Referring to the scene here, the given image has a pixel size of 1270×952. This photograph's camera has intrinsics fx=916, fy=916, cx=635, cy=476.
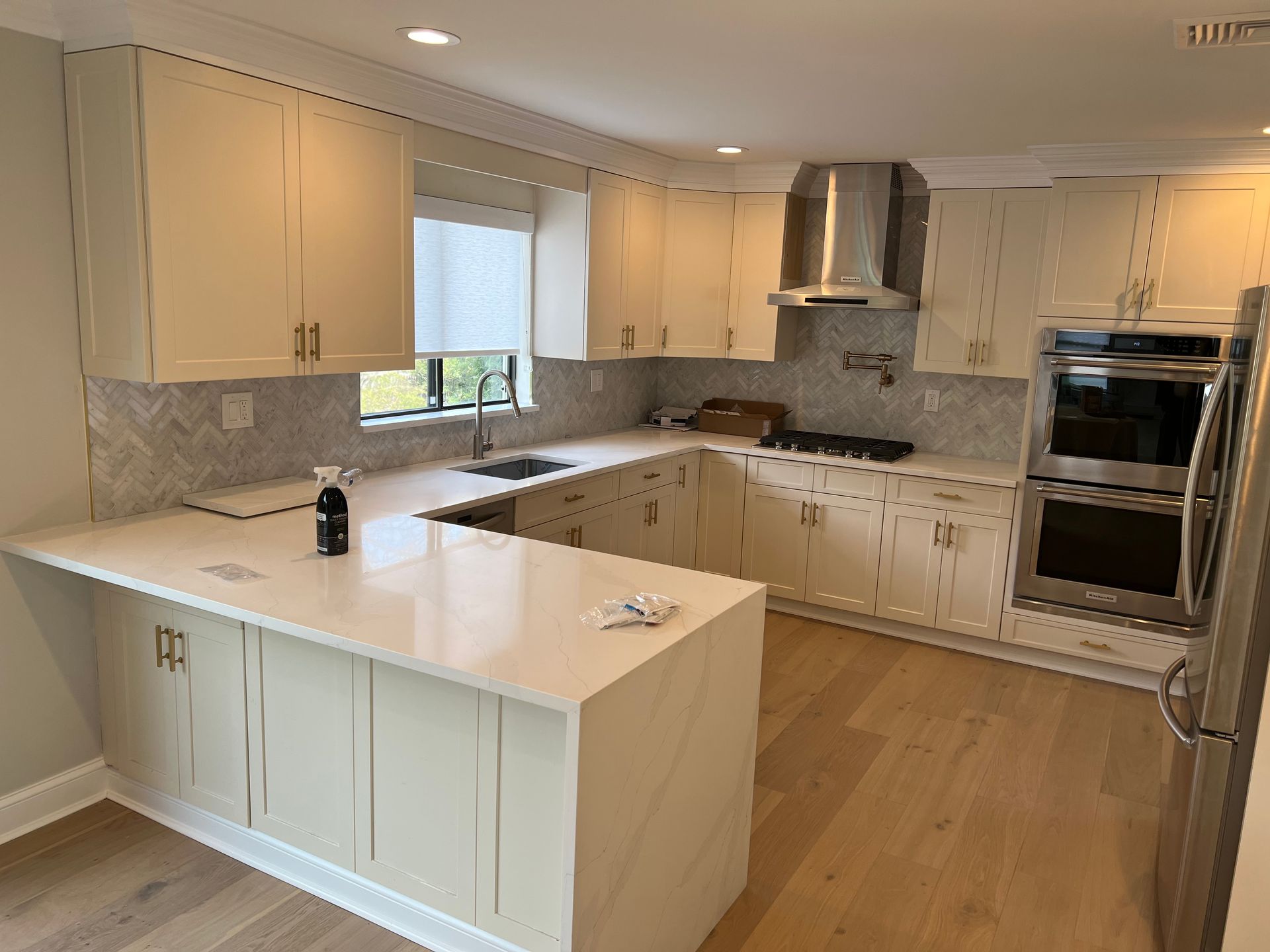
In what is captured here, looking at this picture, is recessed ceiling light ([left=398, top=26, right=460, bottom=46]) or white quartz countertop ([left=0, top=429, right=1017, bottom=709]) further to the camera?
recessed ceiling light ([left=398, top=26, right=460, bottom=46])

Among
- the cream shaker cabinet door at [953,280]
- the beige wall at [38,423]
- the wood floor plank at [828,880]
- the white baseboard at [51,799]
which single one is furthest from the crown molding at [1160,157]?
the white baseboard at [51,799]

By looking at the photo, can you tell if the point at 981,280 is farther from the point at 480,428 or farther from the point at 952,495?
the point at 480,428

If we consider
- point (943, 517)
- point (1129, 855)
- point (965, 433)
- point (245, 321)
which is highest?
point (245, 321)

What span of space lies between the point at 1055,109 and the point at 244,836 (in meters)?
3.50

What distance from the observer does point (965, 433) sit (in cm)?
478

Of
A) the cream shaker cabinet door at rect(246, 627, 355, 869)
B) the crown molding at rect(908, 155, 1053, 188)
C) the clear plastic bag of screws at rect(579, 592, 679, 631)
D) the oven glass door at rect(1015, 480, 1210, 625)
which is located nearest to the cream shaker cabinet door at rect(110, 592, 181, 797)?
the cream shaker cabinet door at rect(246, 627, 355, 869)

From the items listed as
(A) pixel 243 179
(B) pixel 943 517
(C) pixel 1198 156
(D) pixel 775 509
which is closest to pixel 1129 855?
(B) pixel 943 517

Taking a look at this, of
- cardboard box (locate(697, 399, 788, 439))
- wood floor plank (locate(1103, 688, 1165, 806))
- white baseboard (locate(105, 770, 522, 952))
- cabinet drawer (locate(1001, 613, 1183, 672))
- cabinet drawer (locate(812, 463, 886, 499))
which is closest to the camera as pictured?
white baseboard (locate(105, 770, 522, 952))

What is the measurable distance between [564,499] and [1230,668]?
2.42 metres

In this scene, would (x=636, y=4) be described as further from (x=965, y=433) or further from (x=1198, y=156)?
(x=965, y=433)

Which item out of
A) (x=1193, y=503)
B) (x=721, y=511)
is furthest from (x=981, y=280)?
(x=1193, y=503)

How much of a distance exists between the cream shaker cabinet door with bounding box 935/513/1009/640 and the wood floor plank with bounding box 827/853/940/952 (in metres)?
1.86

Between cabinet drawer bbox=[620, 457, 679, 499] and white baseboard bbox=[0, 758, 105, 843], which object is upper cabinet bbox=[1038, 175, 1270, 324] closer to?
cabinet drawer bbox=[620, 457, 679, 499]

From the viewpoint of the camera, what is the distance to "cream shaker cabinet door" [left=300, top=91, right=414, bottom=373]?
2.94m
